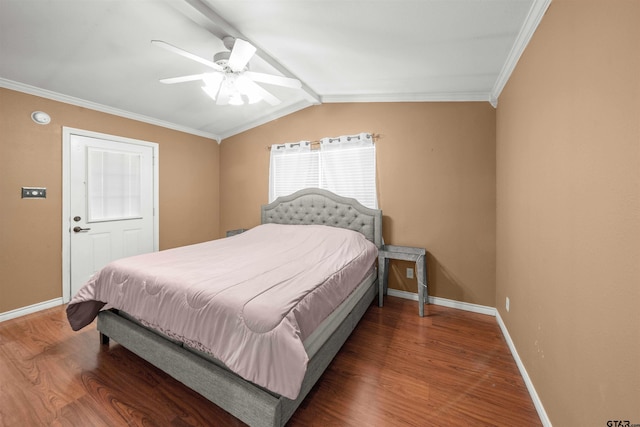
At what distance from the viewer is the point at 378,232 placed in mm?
3209

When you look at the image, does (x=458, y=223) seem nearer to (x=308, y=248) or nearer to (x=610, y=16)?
(x=308, y=248)

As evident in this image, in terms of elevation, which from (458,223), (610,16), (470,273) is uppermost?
(610,16)

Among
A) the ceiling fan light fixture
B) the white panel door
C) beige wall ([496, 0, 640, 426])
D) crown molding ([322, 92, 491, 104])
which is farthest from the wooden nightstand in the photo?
the white panel door

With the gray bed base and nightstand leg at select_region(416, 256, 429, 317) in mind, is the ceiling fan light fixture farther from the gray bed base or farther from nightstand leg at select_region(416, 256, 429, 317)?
nightstand leg at select_region(416, 256, 429, 317)

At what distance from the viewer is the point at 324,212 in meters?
3.56

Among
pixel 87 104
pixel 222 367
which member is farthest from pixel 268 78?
pixel 87 104

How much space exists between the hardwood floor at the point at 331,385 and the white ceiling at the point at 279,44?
238 cm

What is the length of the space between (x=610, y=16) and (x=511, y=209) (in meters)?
1.53

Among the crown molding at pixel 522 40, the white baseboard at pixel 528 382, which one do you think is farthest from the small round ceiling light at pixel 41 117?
the white baseboard at pixel 528 382

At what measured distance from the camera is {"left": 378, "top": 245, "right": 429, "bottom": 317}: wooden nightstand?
2795mm

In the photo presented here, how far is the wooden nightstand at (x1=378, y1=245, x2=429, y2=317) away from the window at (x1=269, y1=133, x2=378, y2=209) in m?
0.62

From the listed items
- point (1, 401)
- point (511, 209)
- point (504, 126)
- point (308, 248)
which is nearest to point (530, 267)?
point (511, 209)

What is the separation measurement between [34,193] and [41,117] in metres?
0.82

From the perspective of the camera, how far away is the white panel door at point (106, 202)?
311 cm
